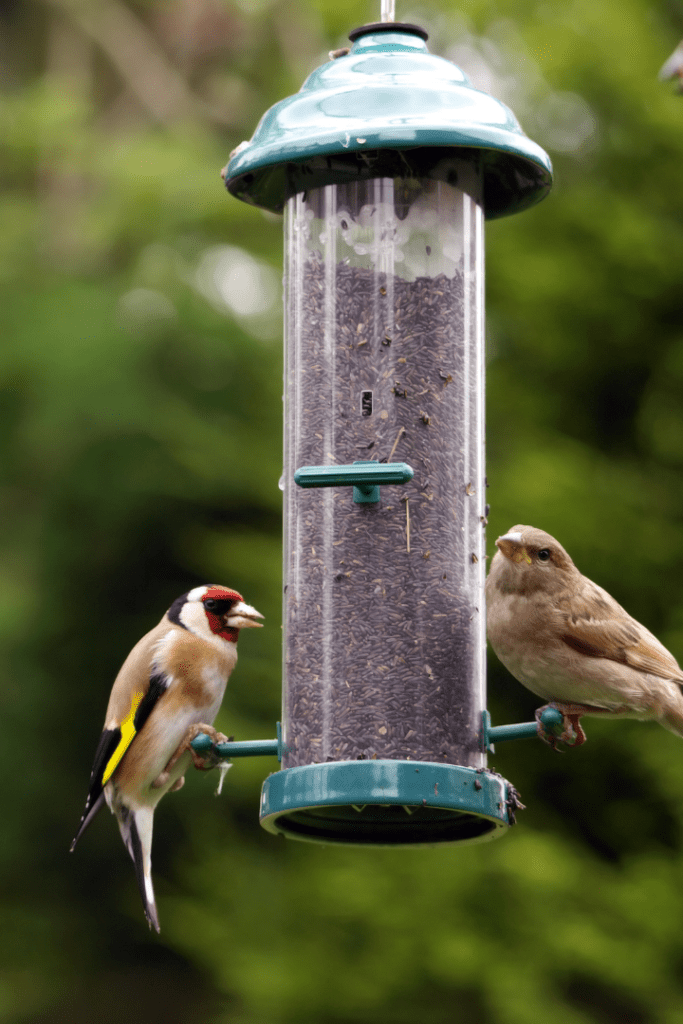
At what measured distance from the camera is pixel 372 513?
17.0ft

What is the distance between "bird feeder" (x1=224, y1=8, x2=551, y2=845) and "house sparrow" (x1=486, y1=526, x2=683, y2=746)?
0.14 meters

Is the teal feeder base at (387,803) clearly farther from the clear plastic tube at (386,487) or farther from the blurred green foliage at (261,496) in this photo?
the blurred green foliage at (261,496)

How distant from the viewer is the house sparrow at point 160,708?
6230 millimetres

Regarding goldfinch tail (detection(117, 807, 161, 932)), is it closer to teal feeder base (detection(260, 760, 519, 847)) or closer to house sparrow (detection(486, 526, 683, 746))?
teal feeder base (detection(260, 760, 519, 847))

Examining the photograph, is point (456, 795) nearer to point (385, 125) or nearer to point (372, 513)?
point (372, 513)

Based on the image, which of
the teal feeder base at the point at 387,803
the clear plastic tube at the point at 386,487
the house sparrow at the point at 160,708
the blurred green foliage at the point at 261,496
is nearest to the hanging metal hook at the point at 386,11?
the clear plastic tube at the point at 386,487

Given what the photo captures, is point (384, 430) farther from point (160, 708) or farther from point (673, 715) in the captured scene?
point (160, 708)

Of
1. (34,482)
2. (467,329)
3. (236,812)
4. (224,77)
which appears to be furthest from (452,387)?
(224,77)

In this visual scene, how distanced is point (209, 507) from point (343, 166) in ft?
30.2

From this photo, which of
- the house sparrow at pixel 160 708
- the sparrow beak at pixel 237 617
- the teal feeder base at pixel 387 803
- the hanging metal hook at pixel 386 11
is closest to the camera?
the teal feeder base at pixel 387 803

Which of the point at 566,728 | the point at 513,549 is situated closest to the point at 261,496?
the point at 513,549

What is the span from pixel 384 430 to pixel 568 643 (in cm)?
108

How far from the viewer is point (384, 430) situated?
17.1 ft

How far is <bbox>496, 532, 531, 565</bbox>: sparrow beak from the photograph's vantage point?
5590 mm
